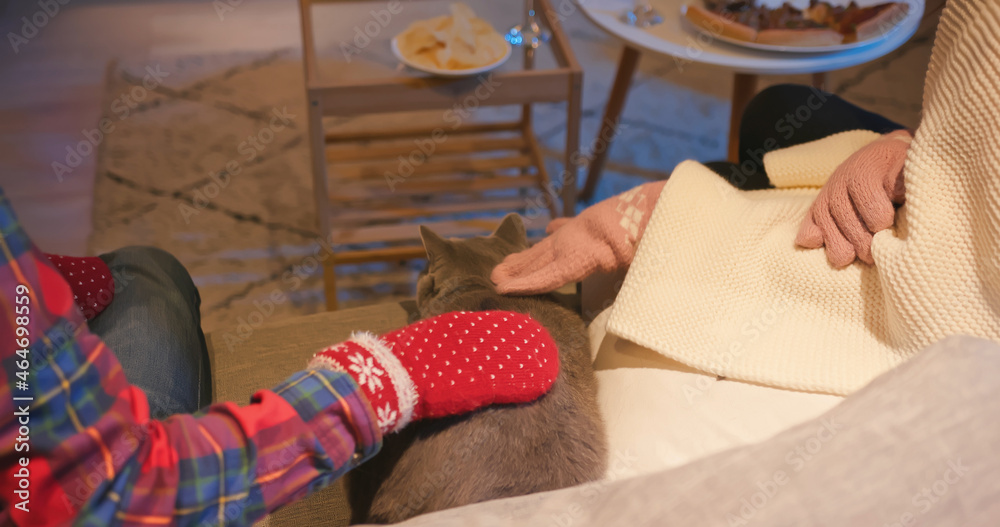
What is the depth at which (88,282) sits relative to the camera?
828 millimetres

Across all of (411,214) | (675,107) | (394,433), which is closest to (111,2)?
(411,214)

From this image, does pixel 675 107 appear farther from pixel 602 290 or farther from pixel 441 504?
pixel 441 504

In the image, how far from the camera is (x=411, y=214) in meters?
1.65

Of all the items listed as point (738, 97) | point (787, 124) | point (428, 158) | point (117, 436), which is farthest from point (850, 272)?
point (428, 158)

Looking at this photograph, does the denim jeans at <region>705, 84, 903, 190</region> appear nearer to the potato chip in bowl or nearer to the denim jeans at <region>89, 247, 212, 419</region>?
the potato chip in bowl

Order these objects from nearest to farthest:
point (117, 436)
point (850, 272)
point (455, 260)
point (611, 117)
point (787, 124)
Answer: point (117, 436), point (850, 272), point (455, 260), point (787, 124), point (611, 117)

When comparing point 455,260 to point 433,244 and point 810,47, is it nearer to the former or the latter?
point 433,244

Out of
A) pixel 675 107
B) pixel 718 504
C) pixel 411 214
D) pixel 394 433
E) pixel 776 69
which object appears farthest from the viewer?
pixel 675 107

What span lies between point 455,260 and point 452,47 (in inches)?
26.3

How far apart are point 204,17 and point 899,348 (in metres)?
2.54

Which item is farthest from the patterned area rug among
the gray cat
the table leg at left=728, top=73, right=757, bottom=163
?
the gray cat

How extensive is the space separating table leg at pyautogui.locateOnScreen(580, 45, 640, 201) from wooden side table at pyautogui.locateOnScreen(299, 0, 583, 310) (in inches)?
→ 3.5

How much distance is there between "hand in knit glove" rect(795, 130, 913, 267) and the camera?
0.75m

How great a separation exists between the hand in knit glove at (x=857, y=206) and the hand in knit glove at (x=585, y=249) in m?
0.18
